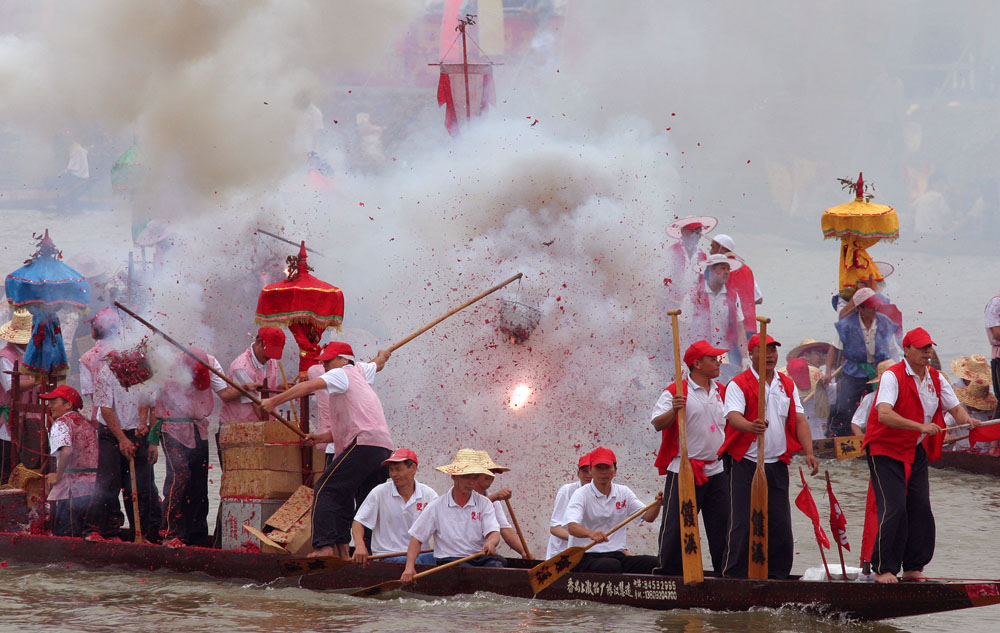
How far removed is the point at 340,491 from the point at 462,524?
2.68 ft

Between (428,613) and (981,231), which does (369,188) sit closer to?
(428,613)

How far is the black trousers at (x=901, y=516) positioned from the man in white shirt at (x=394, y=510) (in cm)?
262

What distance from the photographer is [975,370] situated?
1284 cm

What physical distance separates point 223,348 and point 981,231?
71.5ft

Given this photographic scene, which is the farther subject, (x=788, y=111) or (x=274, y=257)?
(x=788, y=111)

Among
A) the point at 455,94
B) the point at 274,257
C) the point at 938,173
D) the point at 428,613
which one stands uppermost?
the point at 938,173

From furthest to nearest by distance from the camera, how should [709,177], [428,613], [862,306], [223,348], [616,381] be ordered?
[709,177]
[223,348]
[862,306]
[616,381]
[428,613]

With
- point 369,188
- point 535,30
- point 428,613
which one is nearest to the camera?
point 428,613

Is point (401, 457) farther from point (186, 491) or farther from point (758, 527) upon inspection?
point (758, 527)

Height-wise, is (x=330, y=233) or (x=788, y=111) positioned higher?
(x=788, y=111)

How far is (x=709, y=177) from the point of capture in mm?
31438

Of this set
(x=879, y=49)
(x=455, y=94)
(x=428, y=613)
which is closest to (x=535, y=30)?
(x=879, y=49)

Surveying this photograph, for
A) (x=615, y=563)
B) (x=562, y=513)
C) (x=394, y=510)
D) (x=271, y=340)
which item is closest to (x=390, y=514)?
(x=394, y=510)

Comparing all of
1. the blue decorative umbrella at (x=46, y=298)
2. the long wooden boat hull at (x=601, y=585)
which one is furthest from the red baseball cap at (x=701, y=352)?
the blue decorative umbrella at (x=46, y=298)
